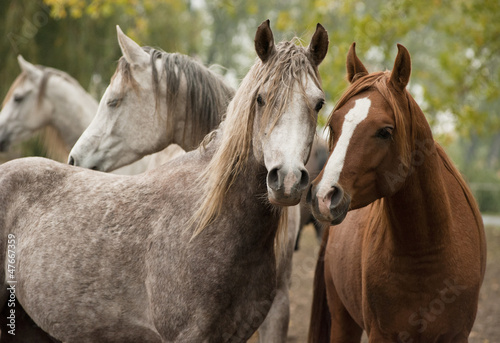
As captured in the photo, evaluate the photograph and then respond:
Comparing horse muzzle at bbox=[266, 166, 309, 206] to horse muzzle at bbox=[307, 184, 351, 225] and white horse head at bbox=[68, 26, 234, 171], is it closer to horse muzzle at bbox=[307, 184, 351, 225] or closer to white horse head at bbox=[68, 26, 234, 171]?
horse muzzle at bbox=[307, 184, 351, 225]

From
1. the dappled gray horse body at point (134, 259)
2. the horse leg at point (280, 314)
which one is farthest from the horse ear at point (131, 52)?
the horse leg at point (280, 314)

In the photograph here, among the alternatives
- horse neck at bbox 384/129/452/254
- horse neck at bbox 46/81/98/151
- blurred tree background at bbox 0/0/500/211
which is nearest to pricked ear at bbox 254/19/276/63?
horse neck at bbox 384/129/452/254

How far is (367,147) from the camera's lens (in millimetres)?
2666

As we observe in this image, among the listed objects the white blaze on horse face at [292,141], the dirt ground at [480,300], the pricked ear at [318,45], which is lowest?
the dirt ground at [480,300]

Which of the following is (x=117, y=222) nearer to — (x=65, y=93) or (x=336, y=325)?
(x=336, y=325)

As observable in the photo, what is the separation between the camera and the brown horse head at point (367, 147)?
101 inches

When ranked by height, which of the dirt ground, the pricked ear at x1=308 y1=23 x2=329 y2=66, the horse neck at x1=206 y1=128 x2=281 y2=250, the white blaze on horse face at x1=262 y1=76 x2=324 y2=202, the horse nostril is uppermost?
the pricked ear at x1=308 y1=23 x2=329 y2=66

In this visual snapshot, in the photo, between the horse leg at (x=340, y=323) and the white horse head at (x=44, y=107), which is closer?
the horse leg at (x=340, y=323)

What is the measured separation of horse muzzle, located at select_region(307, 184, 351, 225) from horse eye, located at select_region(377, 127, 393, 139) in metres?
0.34

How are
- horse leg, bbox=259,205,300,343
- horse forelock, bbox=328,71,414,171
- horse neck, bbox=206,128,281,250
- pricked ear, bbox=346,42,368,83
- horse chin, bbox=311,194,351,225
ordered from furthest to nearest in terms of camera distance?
horse leg, bbox=259,205,300,343
pricked ear, bbox=346,42,368,83
horse forelock, bbox=328,71,414,171
horse neck, bbox=206,128,281,250
horse chin, bbox=311,194,351,225

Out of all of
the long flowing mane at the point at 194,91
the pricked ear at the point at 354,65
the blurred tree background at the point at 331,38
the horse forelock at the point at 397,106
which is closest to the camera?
the horse forelock at the point at 397,106

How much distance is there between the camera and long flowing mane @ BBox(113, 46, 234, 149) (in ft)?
13.2

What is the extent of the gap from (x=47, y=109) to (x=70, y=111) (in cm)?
29

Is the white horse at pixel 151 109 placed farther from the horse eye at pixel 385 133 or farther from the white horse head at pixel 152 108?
the horse eye at pixel 385 133
